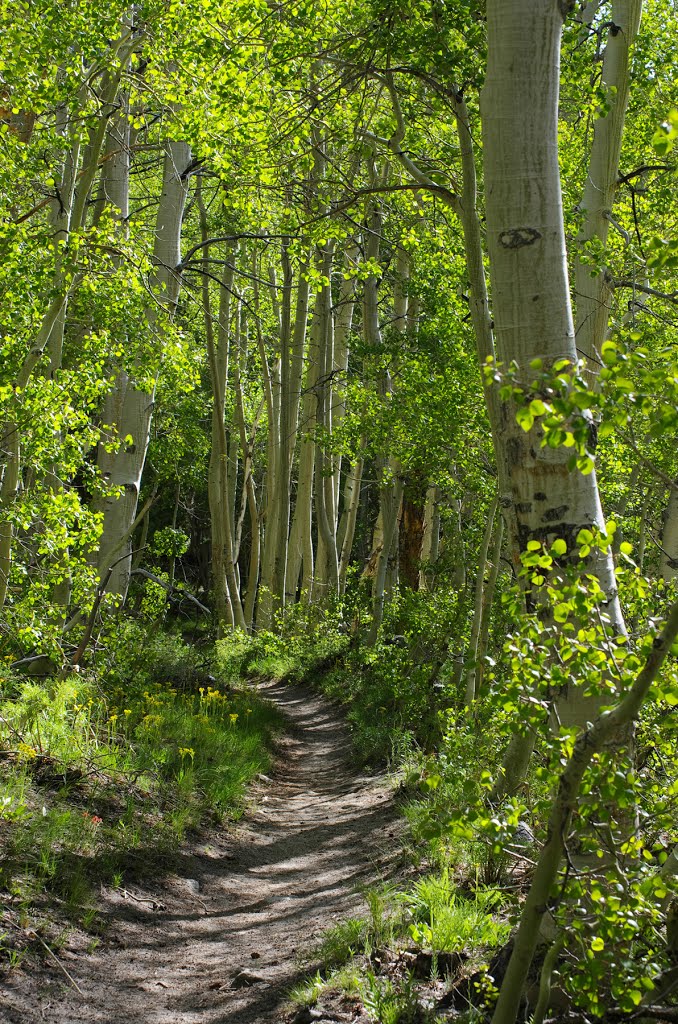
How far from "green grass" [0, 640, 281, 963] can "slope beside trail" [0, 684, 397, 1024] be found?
20cm

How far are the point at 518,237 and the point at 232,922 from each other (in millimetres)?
4342

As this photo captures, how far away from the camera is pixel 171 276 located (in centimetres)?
1037

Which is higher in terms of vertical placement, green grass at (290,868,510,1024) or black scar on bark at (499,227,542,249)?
black scar on bark at (499,227,542,249)

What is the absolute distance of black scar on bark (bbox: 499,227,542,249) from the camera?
287 cm

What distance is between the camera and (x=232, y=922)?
5.14 m

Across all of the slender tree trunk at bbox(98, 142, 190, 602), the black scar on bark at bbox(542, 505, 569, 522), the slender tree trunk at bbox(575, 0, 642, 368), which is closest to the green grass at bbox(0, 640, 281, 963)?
the slender tree trunk at bbox(98, 142, 190, 602)

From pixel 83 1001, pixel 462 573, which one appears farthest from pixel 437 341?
pixel 83 1001

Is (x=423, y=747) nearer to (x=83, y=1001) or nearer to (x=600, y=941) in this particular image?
(x=83, y=1001)

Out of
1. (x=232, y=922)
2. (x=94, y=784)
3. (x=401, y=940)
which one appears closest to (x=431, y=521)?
(x=94, y=784)

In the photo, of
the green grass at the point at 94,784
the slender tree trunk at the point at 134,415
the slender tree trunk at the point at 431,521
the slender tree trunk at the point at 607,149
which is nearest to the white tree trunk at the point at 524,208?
the slender tree trunk at the point at 607,149

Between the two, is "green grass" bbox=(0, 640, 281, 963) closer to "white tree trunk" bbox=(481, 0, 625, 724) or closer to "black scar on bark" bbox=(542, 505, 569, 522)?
"black scar on bark" bbox=(542, 505, 569, 522)

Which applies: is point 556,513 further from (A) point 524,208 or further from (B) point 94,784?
(B) point 94,784

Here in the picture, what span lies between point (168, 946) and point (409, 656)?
6.76 meters

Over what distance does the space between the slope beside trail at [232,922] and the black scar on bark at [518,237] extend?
10.1 ft
